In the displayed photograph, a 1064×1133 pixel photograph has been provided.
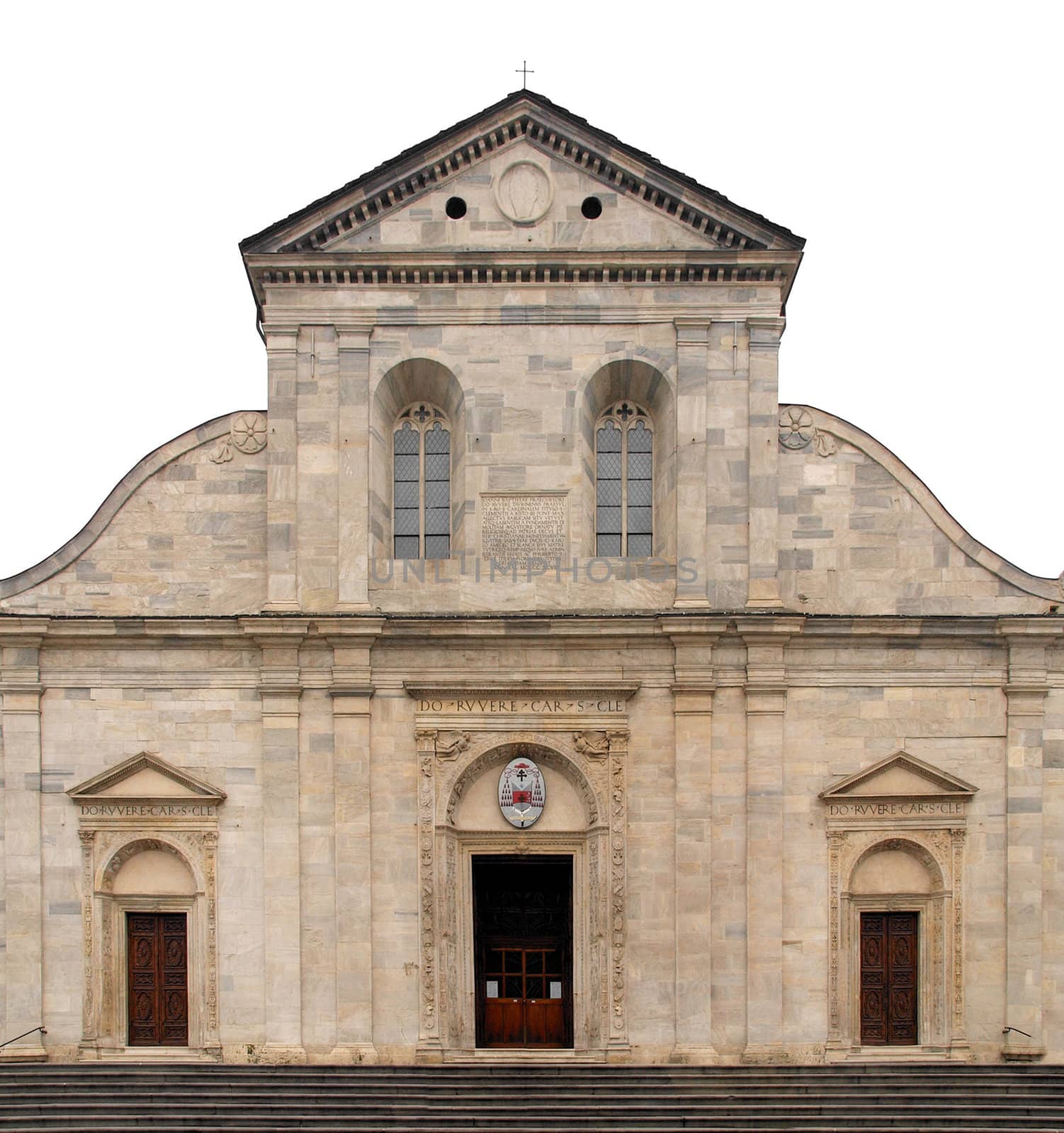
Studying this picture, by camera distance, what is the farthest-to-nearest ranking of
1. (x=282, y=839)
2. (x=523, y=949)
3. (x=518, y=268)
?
(x=518, y=268)
(x=523, y=949)
(x=282, y=839)

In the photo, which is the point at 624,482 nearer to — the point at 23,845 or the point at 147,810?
the point at 147,810

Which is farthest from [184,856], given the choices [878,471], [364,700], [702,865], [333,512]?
[878,471]

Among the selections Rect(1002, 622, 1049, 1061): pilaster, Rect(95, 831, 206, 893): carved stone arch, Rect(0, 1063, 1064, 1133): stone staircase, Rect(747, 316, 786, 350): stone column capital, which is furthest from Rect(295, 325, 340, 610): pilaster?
Rect(1002, 622, 1049, 1061): pilaster

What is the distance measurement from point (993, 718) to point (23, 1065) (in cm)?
1655

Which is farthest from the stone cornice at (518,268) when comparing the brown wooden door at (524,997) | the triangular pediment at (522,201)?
the brown wooden door at (524,997)

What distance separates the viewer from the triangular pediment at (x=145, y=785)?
22.1m

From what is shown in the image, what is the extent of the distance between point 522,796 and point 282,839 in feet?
13.0

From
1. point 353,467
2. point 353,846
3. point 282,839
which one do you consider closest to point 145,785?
point 282,839

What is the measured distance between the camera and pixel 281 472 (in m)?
22.7

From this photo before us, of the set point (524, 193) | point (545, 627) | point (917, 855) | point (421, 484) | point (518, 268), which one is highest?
point (524, 193)

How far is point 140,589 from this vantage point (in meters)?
22.9

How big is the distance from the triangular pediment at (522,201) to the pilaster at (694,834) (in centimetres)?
670

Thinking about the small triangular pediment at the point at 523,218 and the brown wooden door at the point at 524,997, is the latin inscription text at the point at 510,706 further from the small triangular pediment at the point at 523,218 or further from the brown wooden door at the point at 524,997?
the small triangular pediment at the point at 523,218

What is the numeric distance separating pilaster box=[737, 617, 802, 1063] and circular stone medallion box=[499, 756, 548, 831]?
134 inches
